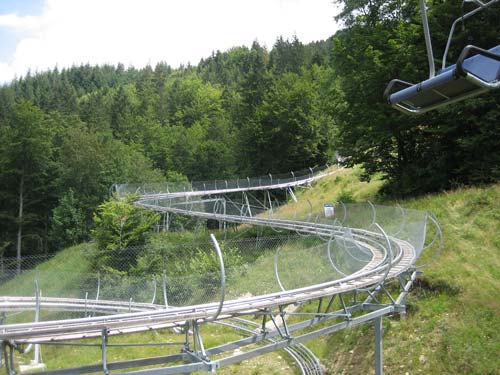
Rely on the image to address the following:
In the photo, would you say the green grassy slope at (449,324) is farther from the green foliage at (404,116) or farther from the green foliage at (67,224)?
the green foliage at (67,224)

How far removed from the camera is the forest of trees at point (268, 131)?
66.1 feet

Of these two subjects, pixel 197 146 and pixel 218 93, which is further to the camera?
pixel 218 93

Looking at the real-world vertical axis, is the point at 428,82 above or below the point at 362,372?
above

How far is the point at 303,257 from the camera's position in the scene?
11172 mm

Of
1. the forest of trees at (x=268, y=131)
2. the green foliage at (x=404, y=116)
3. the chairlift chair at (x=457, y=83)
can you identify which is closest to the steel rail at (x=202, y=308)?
the chairlift chair at (x=457, y=83)

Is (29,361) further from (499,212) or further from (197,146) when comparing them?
(197,146)

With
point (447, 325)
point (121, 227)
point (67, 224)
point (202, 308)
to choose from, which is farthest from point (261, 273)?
point (67, 224)

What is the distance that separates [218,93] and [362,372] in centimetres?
7596

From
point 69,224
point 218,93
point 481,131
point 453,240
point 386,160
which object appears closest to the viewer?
point 453,240

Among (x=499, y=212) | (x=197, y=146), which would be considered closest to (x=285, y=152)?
(x=197, y=146)

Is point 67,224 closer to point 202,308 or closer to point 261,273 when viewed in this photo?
point 261,273

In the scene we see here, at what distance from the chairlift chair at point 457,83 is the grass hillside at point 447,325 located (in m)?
6.15

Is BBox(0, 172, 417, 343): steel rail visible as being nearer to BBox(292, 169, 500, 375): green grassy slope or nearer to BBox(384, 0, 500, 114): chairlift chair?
BBox(292, 169, 500, 375): green grassy slope

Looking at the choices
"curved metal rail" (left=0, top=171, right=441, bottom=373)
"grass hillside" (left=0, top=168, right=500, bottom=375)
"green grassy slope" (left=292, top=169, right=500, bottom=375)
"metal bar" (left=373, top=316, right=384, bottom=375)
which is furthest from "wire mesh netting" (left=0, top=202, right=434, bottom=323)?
→ "green grassy slope" (left=292, top=169, right=500, bottom=375)
